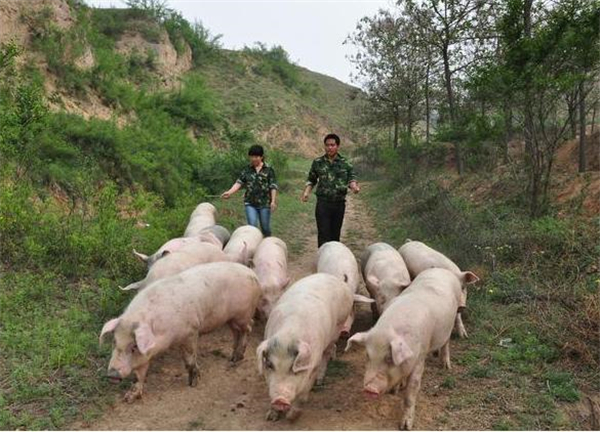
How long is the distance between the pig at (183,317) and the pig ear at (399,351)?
1.80 meters

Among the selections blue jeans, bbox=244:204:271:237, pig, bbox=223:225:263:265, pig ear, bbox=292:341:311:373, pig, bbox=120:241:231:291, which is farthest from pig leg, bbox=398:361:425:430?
blue jeans, bbox=244:204:271:237

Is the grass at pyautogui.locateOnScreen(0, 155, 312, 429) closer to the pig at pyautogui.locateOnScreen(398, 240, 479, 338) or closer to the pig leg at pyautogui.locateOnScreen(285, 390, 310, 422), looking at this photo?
the pig leg at pyautogui.locateOnScreen(285, 390, 310, 422)

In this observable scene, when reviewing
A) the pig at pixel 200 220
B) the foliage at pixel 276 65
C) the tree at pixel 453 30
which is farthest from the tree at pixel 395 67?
the foliage at pixel 276 65

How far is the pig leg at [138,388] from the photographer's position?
4.50m

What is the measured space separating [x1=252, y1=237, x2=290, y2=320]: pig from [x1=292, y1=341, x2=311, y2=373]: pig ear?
1983 mm

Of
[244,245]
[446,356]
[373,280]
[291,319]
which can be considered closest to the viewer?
[291,319]

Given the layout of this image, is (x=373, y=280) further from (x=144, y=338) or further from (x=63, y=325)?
(x=63, y=325)

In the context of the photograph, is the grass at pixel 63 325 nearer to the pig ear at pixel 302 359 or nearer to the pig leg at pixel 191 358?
the pig leg at pixel 191 358

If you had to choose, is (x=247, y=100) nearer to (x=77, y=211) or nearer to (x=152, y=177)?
(x=152, y=177)

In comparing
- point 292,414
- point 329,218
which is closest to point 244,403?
point 292,414

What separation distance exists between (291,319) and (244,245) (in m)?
2.87

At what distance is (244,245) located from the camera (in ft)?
23.2

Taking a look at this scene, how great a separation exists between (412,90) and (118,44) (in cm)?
1573

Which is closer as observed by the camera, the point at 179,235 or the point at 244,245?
the point at 244,245
